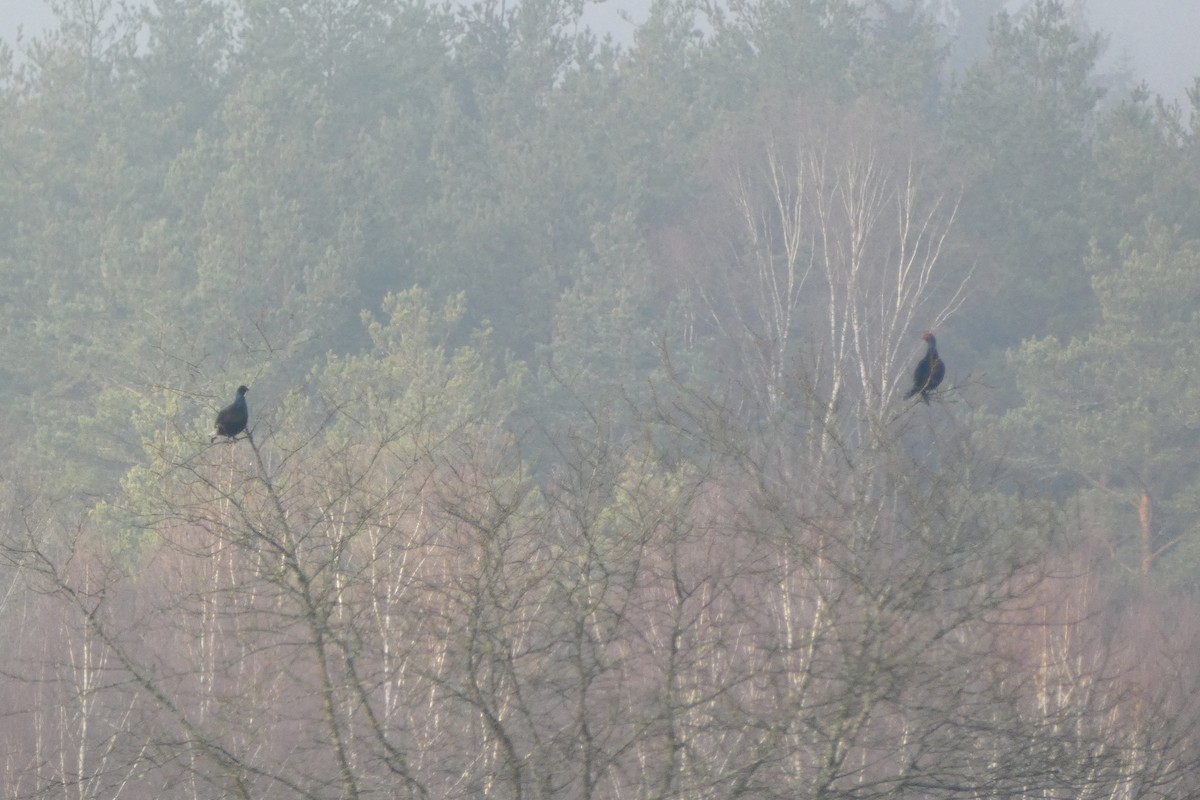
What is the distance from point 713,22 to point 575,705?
36.7 m

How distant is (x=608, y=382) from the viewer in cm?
2861

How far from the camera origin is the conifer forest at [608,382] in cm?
668

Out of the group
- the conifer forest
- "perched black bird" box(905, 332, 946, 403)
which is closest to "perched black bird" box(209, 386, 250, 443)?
the conifer forest

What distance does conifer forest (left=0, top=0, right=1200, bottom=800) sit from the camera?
21.9 ft

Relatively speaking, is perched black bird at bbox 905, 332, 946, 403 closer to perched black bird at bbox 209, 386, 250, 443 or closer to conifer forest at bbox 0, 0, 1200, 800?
conifer forest at bbox 0, 0, 1200, 800

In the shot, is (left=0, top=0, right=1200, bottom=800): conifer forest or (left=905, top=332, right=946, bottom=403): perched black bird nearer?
Answer: (left=0, top=0, right=1200, bottom=800): conifer forest

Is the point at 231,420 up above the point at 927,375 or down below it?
below

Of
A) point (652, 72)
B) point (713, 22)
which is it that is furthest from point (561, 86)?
point (713, 22)

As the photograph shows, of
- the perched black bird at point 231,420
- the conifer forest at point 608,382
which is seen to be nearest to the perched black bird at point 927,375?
the conifer forest at point 608,382

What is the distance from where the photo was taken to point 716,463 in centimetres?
815

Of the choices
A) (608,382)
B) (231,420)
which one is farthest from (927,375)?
(608,382)

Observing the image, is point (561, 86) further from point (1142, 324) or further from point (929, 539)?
point (929, 539)

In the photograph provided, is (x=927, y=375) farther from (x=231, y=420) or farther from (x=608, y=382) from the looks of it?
(x=608, y=382)

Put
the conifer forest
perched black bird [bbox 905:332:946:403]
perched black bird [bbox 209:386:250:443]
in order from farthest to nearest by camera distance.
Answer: perched black bird [bbox 905:332:946:403] < perched black bird [bbox 209:386:250:443] < the conifer forest
